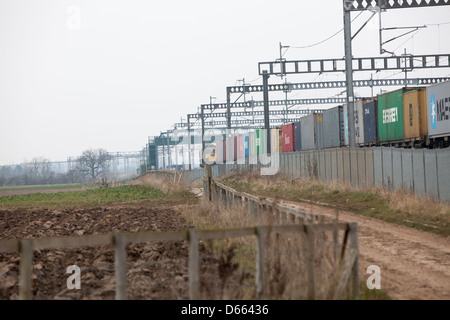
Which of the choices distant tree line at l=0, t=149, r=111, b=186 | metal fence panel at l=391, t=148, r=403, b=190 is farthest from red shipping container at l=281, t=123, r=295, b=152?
distant tree line at l=0, t=149, r=111, b=186

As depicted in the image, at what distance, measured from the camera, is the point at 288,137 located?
5088 centimetres

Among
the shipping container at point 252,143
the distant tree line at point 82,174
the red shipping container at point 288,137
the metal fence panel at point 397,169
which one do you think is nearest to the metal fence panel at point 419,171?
the metal fence panel at point 397,169

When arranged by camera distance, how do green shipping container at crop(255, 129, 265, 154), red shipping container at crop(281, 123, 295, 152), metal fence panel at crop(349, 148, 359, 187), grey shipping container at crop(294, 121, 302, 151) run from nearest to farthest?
metal fence panel at crop(349, 148, 359, 187) → grey shipping container at crop(294, 121, 302, 151) → green shipping container at crop(255, 129, 265, 154) → red shipping container at crop(281, 123, 295, 152)

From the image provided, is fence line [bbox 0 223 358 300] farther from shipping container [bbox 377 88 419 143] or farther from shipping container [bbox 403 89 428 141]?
shipping container [bbox 377 88 419 143]

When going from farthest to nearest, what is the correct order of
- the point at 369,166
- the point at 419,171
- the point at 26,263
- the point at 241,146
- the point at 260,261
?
the point at 241,146 < the point at 369,166 < the point at 419,171 < the point at 260,261 < the point at 26,263

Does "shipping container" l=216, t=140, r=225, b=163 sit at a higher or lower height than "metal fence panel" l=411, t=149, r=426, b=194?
higher

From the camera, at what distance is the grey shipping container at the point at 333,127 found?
1523 inches

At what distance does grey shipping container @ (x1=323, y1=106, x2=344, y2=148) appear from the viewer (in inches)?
1523

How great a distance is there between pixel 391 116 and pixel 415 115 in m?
2.68

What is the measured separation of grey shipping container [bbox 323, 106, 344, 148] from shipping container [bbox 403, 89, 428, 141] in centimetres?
739

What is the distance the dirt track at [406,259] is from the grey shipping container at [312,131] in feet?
83.2

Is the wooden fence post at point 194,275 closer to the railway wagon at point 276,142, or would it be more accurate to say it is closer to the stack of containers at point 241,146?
the railway wagon at point 276,142

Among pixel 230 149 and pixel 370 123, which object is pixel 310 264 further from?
pixel 230 149

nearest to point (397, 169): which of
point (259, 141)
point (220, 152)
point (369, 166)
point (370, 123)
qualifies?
point (369, 166)
